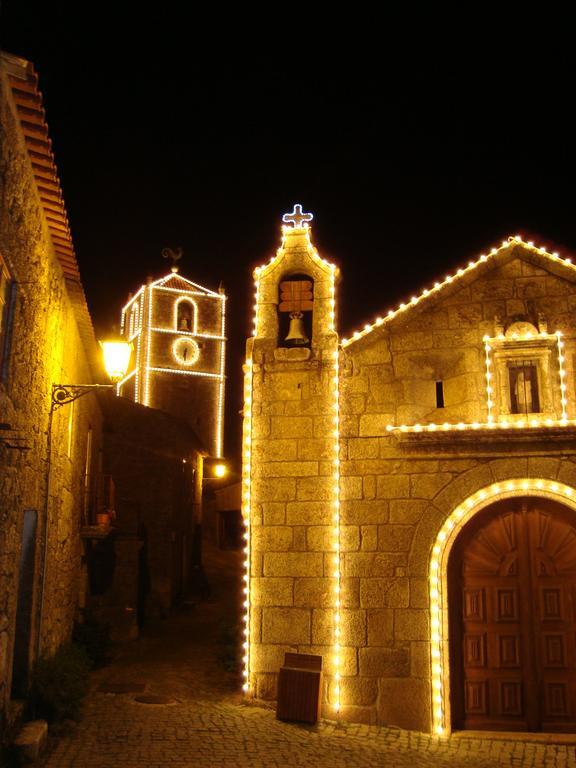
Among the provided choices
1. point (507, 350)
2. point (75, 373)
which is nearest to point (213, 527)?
point (75, 373)

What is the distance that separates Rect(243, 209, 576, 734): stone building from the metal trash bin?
351mm

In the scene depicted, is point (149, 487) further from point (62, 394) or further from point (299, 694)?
point (299, 694)

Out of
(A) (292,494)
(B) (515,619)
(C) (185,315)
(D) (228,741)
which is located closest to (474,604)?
(B) (515,619)

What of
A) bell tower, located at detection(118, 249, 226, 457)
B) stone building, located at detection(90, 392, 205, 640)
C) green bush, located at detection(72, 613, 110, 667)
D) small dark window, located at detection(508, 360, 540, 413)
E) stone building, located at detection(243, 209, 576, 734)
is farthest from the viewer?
bell tower, located at detection(118, 249, 226, 457)

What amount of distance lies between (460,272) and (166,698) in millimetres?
6933

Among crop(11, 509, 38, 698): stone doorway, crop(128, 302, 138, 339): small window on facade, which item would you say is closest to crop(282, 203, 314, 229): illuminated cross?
crop(11, 509, 38, 698): stone doorway

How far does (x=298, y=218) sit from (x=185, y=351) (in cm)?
3049

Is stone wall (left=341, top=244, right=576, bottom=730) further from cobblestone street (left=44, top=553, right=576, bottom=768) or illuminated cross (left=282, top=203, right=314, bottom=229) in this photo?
illuminated cross (left=282, top=203, right=314, bottom=229)

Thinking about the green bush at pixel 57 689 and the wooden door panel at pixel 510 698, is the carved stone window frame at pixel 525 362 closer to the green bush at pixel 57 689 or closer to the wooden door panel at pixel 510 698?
the wooden door panel at pixel 510 698

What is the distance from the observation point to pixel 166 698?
973 cm

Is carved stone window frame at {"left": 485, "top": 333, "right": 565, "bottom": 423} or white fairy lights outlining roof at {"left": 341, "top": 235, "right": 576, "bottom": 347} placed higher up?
white fairy lights outlining roof at {"left": 341, "top": 235, "right": 576, "bottom": 347}

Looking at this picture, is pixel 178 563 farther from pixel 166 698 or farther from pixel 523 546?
pixel 523 546

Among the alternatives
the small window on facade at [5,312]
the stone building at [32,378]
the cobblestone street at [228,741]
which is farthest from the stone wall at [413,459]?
the small window on facade at [5,312]

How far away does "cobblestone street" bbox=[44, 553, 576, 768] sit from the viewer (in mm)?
7301
